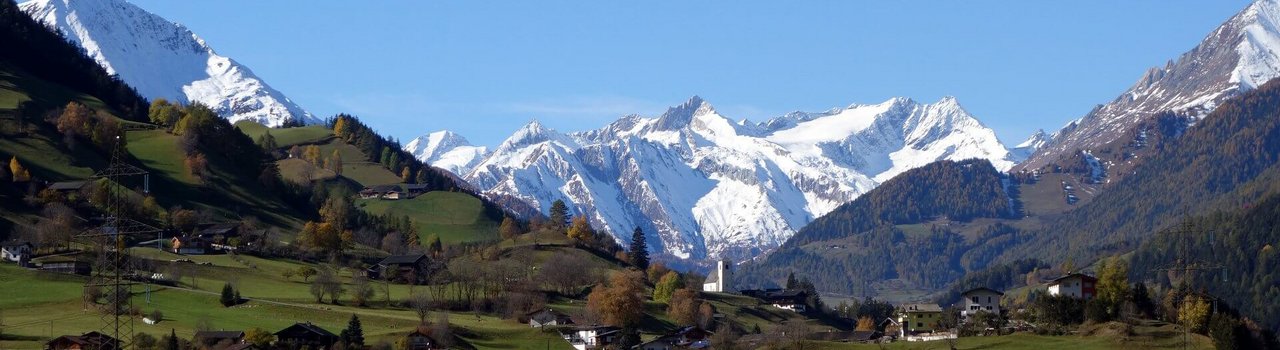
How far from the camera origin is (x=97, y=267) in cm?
14838

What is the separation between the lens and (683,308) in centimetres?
17362

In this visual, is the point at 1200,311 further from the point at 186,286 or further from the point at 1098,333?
the point at 186,286

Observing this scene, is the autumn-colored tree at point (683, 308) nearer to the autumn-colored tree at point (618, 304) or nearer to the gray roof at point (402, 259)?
the autumn-colored tree at point (618, 304)

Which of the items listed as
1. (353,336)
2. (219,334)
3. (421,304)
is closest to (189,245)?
(421,304)

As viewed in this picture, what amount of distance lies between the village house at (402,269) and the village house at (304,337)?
49643 mm

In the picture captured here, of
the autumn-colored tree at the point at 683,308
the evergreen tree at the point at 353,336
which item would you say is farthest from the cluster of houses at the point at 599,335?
the evergreen tree at the point at 353,336

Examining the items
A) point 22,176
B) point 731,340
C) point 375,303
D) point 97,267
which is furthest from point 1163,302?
point 22,176

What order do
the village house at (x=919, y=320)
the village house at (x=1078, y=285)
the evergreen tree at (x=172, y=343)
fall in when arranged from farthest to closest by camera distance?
the village house at (x=919, y=320), the village house at (x=1078, y=285), the evergreen tree at (x=172, y=343)

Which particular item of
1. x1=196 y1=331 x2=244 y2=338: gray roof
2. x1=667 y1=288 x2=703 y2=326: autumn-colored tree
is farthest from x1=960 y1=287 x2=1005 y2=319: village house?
x1=196 y1=331 x2=244 y2=338: gray roof

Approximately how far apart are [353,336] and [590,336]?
80.9 feet

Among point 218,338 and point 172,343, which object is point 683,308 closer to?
point 218,338

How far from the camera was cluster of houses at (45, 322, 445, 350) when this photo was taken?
116750mm

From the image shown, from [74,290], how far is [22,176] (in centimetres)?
4987

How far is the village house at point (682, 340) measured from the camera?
145 metres
